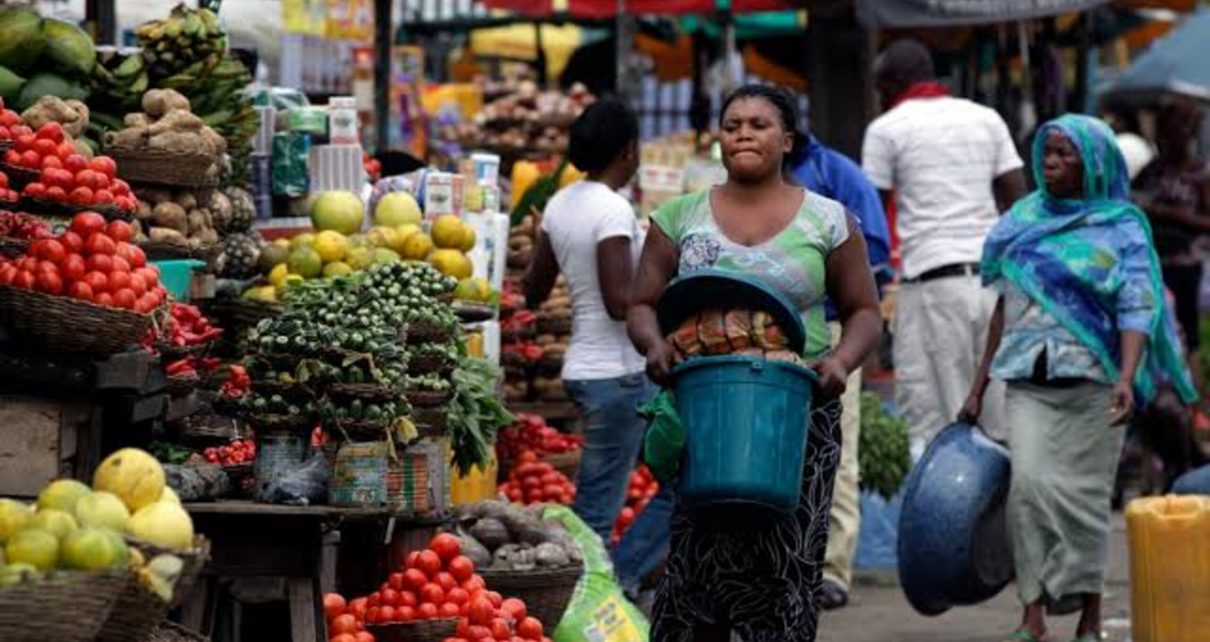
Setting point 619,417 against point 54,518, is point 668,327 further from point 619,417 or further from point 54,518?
point 619,417

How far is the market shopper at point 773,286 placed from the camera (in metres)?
6.95

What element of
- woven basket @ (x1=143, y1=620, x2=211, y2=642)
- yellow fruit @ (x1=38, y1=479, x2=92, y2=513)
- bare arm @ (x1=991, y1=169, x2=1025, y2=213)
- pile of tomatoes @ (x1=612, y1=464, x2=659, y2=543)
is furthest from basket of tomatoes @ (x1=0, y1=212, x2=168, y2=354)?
bare arm @ (x1=991, y1=169, x2=1025, y2=213)

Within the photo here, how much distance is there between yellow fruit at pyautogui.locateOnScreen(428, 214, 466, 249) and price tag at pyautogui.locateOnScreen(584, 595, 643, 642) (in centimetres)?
176

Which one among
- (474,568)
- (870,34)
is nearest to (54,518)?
(474,568)

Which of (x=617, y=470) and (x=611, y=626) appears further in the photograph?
(x=617, y=470)

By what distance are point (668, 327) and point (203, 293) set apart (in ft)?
7.11

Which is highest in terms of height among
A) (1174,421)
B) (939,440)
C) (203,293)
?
(203,293)

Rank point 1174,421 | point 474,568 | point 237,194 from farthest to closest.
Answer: point 1174,421, point 237,194, point 474,568

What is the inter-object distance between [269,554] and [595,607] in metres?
2.22

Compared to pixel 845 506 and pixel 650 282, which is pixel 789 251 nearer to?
pixel 650 282

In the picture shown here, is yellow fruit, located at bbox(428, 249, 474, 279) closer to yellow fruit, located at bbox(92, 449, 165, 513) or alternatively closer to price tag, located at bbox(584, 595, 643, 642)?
price tag, located at bbox(584, 595, 643, 642)

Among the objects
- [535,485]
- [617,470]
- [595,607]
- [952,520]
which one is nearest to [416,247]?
[617,470]

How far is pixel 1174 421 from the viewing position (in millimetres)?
15445

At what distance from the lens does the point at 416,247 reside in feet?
32.3
